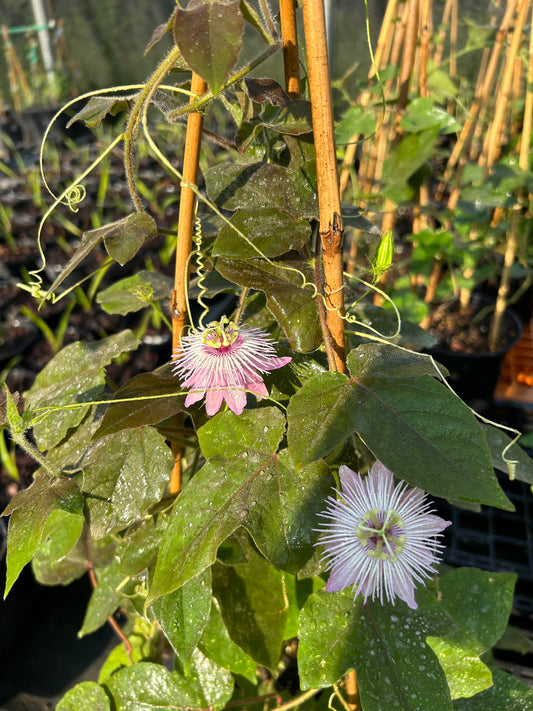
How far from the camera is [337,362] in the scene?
641 mm

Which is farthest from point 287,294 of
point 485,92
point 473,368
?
point 485,92

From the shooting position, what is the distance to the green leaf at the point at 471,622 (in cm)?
76

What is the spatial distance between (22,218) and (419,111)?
2162 millimetres

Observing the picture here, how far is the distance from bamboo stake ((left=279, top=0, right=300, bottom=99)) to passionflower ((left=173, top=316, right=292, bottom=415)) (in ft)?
0.91

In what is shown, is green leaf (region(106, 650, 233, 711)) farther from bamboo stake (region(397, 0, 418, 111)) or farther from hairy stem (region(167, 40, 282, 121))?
bamboo stake (region(397, 0, 418, 111))

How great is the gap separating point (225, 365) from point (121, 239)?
17 centimetres

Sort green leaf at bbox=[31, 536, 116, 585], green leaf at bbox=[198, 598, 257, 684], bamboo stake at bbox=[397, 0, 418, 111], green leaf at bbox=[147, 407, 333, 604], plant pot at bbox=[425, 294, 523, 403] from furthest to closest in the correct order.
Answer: plant pot at bbox=[425, 294, 523, 403]
bamboo stake at bbox=[397, 0, 418, 111]
green leaf at bbox=[31, 536, 116, 585]
green leaf at bbox=[198, 598, 257, 684]
green leaf at bbox=[147, 407, 333, 604]

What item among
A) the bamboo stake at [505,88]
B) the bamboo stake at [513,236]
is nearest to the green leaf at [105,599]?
the bamboo stake at [513,236]

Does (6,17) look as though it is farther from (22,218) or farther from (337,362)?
(337,362)

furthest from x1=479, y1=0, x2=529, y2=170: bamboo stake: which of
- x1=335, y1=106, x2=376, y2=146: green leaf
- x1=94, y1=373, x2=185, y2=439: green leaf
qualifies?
x1=94, y1=373, x2=185, y2=439: green leaf

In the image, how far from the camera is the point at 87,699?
0.87 metres

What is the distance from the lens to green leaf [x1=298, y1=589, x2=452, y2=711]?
610mm

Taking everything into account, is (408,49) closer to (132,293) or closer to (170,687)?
(132,293)

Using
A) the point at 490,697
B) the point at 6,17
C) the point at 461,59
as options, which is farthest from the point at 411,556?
the point at 6,17
